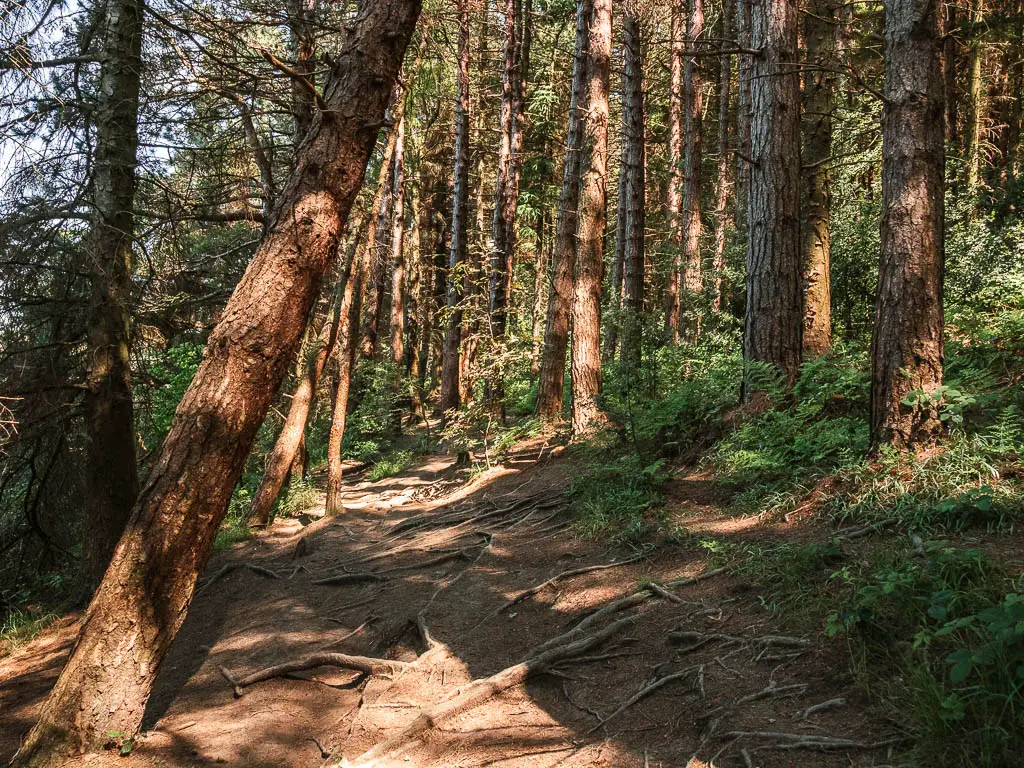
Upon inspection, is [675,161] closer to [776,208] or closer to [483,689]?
[776,208]

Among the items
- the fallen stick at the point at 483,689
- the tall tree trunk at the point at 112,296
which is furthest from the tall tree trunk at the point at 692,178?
the fallen stick at the point at 483,689

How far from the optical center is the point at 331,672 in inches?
222

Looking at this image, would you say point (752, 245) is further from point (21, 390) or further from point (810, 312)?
point (21, 390)

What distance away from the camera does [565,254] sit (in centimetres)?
1226

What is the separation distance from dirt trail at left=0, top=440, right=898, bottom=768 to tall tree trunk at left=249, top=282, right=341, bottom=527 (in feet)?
8.71

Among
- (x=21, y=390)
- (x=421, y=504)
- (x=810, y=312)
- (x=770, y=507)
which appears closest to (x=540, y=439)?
(x=421, y=504)

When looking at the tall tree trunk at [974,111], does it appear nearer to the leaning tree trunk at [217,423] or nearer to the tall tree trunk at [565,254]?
the tall tree trunk at [565,254]

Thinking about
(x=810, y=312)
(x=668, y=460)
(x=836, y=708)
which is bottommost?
(x=836, y=708)

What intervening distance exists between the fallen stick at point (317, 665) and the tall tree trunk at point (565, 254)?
7.40 m

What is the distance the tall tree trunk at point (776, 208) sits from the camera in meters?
8.09

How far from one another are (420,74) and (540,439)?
367 inches

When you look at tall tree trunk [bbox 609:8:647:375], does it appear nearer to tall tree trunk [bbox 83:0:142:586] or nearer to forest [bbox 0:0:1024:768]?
forest [bbox 0:0:1024:768]

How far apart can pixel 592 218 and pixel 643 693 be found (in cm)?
873

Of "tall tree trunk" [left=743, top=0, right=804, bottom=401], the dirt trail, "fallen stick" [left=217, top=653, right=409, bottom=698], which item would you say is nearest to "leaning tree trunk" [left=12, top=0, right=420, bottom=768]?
the dirt trail
